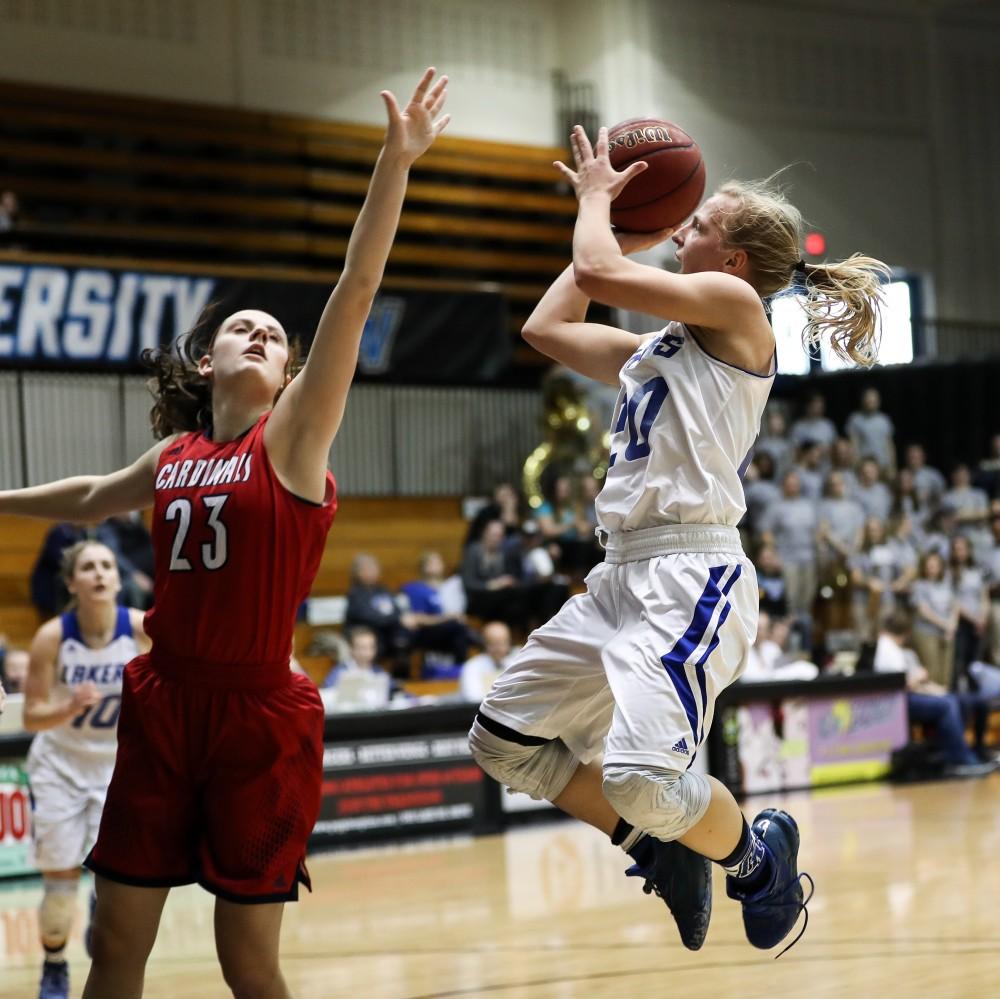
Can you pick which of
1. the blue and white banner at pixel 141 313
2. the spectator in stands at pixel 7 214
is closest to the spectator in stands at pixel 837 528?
the blue and white banner at pixel 141 313

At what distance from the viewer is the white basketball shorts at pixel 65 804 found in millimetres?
5922

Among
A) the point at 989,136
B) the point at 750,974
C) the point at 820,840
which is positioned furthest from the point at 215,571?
the point at 989,136

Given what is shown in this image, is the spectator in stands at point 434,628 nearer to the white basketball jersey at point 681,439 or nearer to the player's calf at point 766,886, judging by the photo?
the player's calf at point 766,886

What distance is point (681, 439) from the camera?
12.6ft

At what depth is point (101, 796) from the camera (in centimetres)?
595

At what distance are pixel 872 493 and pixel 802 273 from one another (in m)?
11.5

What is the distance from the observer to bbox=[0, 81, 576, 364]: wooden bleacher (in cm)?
1436

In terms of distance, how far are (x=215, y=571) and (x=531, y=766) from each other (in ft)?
3.76

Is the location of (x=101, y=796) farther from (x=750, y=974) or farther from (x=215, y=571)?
(x=215, y=571)

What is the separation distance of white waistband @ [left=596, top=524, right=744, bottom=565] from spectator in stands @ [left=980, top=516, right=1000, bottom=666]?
37.1ft

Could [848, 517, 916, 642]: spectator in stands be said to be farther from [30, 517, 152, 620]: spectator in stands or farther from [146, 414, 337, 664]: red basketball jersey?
[146, 414, 337, 664]: red basketball jersey

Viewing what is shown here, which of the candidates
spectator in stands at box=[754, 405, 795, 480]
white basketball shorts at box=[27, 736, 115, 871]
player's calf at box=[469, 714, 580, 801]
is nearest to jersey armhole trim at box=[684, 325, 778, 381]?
player's calf at box=[469, 714, 580, 801]

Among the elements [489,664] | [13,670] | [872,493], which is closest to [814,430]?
[872,493]

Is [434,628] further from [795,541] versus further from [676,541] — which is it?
[676,541]
